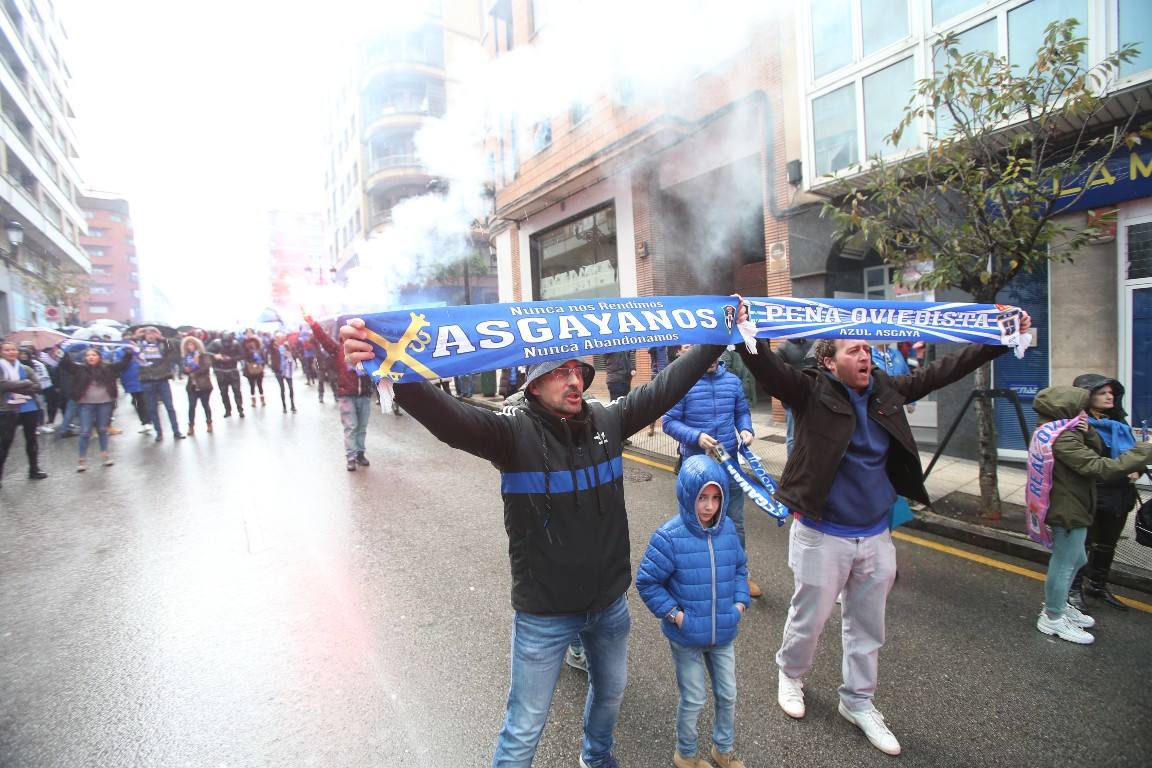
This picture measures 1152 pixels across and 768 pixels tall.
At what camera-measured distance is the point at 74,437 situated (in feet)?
33.8

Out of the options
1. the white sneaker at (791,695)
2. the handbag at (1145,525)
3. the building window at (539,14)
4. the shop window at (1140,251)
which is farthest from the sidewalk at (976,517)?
the building window at (539,14)

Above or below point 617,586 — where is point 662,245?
above

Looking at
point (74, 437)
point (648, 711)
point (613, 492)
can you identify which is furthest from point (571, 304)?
point (74, 437)

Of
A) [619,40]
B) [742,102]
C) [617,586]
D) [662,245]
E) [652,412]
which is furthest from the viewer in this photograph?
[662,245]

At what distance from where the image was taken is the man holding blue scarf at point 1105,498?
3033 millimetres

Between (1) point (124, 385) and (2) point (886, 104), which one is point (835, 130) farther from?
(1) point (124, 385)

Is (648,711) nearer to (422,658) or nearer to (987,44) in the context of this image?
(422,658)

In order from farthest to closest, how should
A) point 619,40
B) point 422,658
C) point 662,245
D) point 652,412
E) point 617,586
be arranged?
point 662,245, point 619,40, point 422,658, point 652,412, point 617,586

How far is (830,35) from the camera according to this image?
7.99 m

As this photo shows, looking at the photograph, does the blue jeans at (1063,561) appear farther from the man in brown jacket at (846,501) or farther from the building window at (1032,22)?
the building window at (1032,22)

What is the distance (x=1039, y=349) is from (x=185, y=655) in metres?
8.88

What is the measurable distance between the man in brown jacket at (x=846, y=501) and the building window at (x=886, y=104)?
6039 millimetres

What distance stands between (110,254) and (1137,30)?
8342 cm

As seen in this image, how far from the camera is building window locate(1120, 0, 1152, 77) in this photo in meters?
5.27
